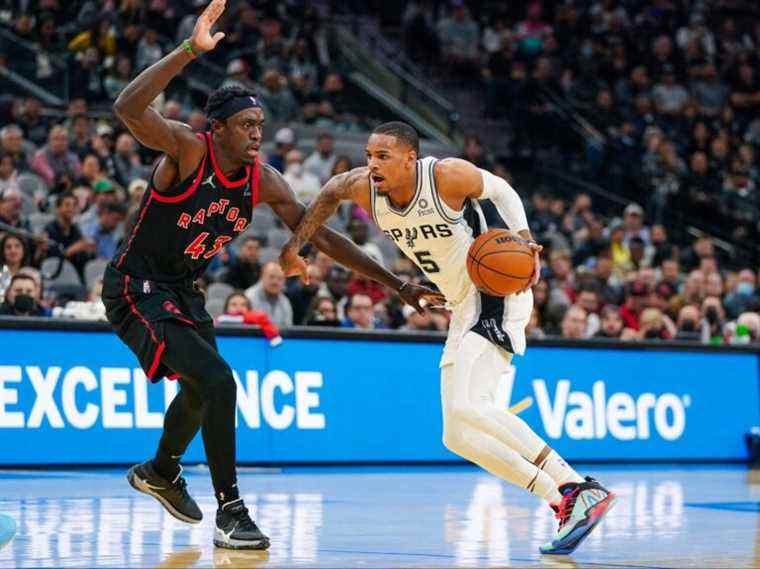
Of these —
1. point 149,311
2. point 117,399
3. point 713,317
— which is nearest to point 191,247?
point 149,311

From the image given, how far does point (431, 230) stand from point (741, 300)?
1196 cm

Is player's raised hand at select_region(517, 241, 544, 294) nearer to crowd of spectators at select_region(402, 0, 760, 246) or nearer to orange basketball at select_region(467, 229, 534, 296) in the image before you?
orange basketball at select_region(467, 229, 534, 296)

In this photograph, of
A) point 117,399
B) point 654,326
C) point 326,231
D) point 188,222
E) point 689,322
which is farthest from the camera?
point 689,322

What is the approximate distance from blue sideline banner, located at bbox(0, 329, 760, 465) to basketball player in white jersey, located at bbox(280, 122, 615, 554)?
4.44 metres

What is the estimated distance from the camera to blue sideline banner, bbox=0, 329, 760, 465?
1163cm

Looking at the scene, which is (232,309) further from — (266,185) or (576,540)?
(576,540)

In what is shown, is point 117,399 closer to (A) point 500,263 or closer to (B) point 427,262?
(B) point 427,262

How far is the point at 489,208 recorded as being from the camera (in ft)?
61.9

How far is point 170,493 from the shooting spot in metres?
7.65

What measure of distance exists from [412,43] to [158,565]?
20.0 meters

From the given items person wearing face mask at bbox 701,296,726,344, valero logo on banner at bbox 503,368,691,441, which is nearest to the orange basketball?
valero logo on banner at bbox 503,368,691,441

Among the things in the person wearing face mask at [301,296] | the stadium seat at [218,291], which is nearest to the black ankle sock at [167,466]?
the stadium seat at [218,291]

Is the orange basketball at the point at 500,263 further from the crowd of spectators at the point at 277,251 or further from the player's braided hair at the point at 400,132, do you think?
the crowd of spectators at the point at 277,251

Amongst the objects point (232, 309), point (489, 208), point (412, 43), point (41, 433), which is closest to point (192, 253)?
point (41, 433)
